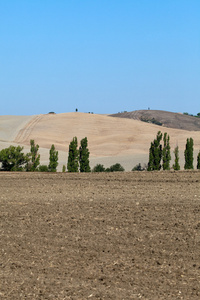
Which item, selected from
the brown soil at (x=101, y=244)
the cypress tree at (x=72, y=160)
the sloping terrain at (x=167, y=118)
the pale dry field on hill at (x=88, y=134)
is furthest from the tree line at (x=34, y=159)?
the sloping terrain at (x=167, y=118)

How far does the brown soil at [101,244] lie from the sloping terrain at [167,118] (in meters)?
114

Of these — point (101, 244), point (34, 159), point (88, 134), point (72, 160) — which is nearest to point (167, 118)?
point (88, 134)

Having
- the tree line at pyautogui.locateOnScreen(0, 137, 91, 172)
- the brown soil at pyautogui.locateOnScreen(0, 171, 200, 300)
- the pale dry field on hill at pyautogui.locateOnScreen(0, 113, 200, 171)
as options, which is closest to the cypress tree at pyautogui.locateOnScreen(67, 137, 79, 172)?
the tree line at pyautogui.locateOnScreen(0, 137, 91, 172)

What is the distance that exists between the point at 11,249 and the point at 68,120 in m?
83.3

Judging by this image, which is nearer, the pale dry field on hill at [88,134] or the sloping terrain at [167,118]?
the pale dry field on hill at [88,134]

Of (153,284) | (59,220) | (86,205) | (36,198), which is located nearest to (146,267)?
(153,284)

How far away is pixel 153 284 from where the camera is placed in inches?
284

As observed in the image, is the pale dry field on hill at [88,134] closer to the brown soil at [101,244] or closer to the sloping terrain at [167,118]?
the sloping terrain at [167,118]

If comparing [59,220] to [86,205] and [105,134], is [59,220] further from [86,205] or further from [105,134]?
[105,134]

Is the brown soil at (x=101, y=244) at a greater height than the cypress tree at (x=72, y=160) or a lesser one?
lesser

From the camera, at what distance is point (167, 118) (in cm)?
14850

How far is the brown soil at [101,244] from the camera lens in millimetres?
7152

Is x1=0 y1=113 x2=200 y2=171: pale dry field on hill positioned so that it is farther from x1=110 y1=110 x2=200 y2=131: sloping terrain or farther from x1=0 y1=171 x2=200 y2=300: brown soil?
x1=0 y1=171 x2=200 y2=300: brown soil

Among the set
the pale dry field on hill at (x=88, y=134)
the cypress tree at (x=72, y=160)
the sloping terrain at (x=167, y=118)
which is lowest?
the cypress tree at (x=72, y=160)
